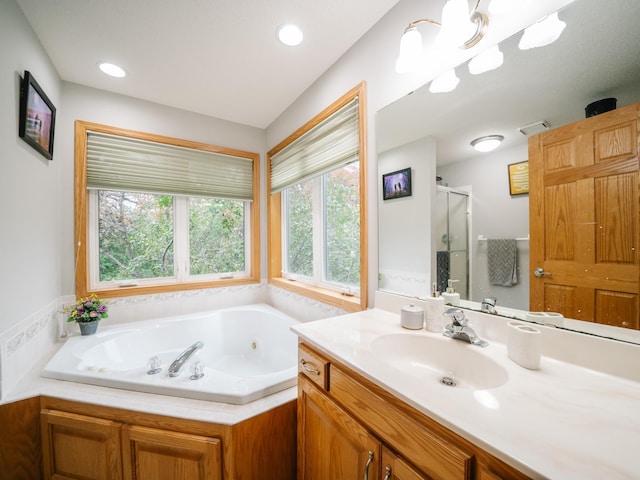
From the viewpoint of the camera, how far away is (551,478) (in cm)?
41

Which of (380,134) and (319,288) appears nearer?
(380,134)

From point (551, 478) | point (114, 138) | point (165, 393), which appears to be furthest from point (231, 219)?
point (551, 478)

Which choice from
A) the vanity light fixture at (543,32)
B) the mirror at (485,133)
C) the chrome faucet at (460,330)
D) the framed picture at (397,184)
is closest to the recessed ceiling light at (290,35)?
the mirror at (485,133)

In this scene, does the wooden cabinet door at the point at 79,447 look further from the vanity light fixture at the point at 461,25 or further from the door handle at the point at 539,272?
the vanity light fixture at the point at 461,25

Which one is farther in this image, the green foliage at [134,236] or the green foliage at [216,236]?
the green foliage at [216,236]

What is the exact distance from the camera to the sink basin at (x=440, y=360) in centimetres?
85

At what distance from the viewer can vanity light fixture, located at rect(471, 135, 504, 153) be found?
39.6 inches

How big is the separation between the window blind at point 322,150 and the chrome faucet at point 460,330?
1.03m

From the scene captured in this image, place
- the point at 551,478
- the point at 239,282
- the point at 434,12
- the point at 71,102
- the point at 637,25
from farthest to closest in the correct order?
1. the point at 239,282
2. the point at 71,102
3. the point at 434,12
4. the point at 637,25
5. the point at 551,478

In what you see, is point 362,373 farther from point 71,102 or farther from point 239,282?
point 71,102

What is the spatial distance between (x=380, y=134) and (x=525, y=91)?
635mm

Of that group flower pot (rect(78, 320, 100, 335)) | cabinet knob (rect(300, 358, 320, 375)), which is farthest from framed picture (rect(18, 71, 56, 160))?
cabinet knob (rect(300, 358, 320, 375))

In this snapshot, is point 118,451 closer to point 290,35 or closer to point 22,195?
point 22,195

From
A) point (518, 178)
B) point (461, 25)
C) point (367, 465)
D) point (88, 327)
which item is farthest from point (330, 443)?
point (88, 327)
